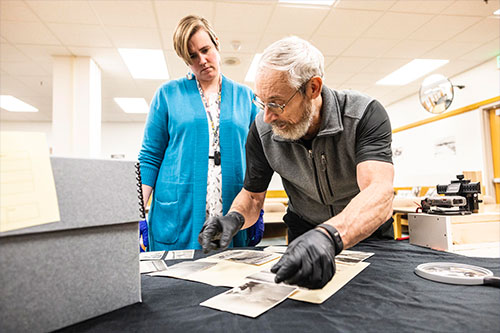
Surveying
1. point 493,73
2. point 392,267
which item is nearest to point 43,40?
point 392,267

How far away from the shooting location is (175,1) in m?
2.99

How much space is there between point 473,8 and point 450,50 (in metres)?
1.07

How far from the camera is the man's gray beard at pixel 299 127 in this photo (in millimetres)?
1001

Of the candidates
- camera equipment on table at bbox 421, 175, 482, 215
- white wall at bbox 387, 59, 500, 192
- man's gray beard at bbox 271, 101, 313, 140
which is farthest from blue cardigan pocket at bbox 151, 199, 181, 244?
white wall at bbox 387, 59, 500, 192

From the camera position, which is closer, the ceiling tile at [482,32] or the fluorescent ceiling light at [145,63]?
the ceiling tile at [482,32]

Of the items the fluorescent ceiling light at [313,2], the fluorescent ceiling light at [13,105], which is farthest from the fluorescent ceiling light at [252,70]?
the fluorescent ceiling light at [13,105]

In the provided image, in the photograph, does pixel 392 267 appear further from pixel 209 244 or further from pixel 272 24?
pixel 272 24

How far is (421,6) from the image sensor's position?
319 cm

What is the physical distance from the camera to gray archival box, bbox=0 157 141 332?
451mm

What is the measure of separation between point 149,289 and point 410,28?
4.03 metres

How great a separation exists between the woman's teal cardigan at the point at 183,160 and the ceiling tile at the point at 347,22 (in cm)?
252

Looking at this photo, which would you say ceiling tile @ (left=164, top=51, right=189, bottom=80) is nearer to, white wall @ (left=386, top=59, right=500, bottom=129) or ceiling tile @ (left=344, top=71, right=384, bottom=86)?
ceiling tile @ (left=344, top=71, right=384, bottom=86)

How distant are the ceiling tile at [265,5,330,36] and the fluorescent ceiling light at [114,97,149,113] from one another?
138 inches

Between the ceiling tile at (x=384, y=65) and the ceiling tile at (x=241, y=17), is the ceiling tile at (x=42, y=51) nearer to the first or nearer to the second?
the ceiling tile at (x=241, y=17)
